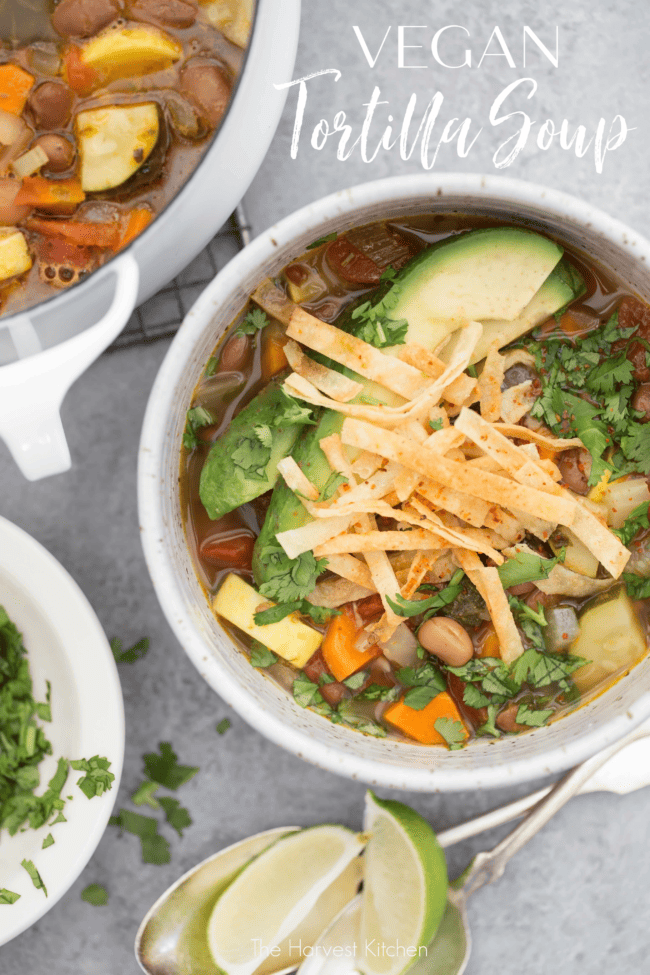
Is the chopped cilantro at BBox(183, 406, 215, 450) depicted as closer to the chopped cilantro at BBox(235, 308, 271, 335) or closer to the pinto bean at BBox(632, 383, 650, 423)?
the chopped cilantro at BBox(235, 308, 271, 335)

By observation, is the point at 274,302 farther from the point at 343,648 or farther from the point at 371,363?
the point at 343,648

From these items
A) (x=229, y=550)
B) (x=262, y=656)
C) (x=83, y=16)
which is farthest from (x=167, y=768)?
(x=83, y=16)

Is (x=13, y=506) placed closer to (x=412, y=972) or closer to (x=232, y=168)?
(x=232, y=168)

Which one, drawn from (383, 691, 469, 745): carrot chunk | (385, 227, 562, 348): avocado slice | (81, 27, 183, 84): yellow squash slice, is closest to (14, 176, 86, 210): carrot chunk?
(81, 27, 183, 84): yellow squash slice

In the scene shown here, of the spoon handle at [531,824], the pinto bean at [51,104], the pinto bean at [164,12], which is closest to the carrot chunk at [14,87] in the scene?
the pinto bean at [51,104]

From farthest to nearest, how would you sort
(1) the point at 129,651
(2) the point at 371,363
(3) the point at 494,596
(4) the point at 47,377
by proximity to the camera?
(1) the point at 129,651
(3) the point at 494,596
(2) the point at 371,363
(4) the point at 47,377

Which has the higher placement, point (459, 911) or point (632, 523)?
point (632, 523)
